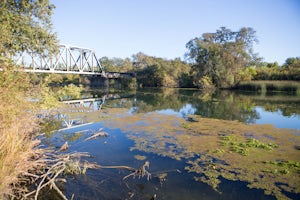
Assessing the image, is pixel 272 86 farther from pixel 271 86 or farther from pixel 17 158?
pixel 17 158

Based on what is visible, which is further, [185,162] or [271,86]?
[271,86]

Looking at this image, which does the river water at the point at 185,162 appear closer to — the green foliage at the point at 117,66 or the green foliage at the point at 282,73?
the green foliage at the point at 282,73

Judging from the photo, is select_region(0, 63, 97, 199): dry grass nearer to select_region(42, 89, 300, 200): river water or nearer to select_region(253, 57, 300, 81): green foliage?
select_region(42, 89, 300, 200): river water

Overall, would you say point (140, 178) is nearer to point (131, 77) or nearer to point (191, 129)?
point (191, 129)

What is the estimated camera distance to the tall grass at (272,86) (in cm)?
3331

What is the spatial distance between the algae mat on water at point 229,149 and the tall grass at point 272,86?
89.9 ft

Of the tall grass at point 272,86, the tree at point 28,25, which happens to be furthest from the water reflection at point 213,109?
the tall grass at point 272,86

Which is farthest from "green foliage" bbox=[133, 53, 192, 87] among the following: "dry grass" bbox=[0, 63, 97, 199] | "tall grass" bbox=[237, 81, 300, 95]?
"dry grass" bbox=[0, 63, 97, 199]

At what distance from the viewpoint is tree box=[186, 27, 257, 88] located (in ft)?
141

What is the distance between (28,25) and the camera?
36.8ft

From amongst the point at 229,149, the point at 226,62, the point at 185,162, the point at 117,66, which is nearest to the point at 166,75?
the point at 226,62

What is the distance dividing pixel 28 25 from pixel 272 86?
36.8 m

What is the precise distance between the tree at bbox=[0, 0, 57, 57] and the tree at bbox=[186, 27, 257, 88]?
119 feet

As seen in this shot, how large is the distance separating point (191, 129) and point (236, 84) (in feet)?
120
